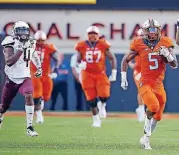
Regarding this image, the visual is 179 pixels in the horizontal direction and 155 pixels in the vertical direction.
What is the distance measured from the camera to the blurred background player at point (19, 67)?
12.6 metres

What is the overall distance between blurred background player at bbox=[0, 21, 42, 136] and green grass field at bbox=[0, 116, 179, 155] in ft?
1.64

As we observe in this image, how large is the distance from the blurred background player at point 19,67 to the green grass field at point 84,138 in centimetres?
50

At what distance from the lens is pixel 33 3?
21.4 meters

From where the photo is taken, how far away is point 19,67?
12.8 meters

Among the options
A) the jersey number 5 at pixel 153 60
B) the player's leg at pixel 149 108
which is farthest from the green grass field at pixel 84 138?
the jersey number 5 at pixel 153 60

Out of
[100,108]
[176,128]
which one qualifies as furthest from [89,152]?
[100,108]

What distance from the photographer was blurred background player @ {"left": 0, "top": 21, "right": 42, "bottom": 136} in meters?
12.6

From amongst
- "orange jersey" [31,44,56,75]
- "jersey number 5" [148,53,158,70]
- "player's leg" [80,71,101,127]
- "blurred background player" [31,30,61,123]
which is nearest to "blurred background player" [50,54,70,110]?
"blurred background player" [31,30,61,123]

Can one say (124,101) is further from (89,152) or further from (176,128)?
(89,152)

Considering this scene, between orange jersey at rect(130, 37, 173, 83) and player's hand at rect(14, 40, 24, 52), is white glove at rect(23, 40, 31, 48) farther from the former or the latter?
orange jersey at rect(130, 37, 173, 83)

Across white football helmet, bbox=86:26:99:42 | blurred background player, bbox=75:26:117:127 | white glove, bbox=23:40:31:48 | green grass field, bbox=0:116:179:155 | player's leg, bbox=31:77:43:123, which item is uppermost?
white football helmet, bbox=86:26:99:42

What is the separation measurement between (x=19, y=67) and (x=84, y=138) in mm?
1455

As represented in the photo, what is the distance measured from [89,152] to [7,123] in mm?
5809

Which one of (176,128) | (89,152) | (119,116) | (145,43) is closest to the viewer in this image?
(89,152)
